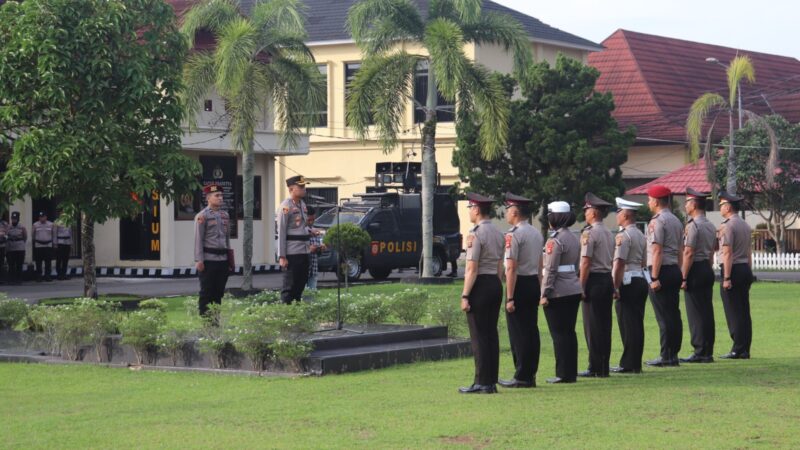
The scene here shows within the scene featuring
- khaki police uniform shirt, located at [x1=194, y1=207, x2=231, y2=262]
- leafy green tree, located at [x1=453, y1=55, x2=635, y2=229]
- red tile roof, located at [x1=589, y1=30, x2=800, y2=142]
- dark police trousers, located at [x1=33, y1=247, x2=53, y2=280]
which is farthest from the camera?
red tile roof, located at [x1=589, y1=30, x2=800, y2=142]

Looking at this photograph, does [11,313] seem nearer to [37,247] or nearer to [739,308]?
[739,308]

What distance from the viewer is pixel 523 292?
13695 millimetres

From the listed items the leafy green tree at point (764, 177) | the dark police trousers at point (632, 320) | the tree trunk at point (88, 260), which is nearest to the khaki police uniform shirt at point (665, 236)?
the dark police trousers at point (632, 320)

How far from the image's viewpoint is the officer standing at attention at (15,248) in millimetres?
34594

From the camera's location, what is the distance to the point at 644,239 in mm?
15484

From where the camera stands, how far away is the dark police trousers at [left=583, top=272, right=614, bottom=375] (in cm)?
1472

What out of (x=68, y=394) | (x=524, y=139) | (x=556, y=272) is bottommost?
(x=68, y=394)

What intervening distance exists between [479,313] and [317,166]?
43693mm

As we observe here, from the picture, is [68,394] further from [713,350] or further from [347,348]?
[713,350]

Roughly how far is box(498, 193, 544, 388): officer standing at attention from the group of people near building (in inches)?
888

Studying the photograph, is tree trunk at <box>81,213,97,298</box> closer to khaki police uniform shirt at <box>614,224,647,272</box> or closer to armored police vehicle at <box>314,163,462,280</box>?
armored police vehicle at <box>314,163,462,280</box>

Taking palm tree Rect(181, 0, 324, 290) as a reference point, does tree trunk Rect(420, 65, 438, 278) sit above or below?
below

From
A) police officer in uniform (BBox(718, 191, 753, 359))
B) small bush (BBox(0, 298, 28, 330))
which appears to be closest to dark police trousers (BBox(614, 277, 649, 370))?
police officer in uniform (BBox(718, 191, 753, 359))

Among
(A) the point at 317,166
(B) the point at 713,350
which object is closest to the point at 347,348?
(B) the point at 713,350
